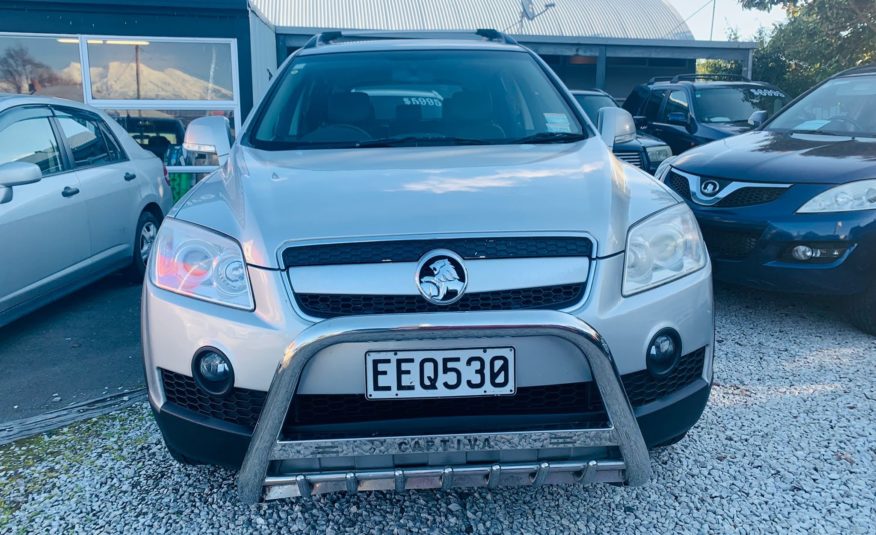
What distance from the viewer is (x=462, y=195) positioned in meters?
2.20

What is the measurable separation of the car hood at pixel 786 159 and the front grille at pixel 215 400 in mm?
3400

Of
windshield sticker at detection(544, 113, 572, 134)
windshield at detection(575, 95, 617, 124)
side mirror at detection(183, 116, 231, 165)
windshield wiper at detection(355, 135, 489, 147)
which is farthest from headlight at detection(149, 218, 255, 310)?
windshield at detection(575, 95, 617, 124)

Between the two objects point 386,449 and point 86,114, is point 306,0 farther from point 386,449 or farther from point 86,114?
point 386,449

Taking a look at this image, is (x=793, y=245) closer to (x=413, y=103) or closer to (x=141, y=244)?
(x=413, y=103)

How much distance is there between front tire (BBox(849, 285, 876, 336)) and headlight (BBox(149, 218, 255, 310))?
3.56 meters

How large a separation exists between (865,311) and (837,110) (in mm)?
1980

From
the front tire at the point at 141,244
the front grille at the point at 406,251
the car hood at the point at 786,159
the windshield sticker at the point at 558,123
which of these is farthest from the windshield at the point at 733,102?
the front grille at the point at 406,251

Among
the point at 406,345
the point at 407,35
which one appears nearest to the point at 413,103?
the point at 407,35

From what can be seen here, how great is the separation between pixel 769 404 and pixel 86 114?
15.8 feet

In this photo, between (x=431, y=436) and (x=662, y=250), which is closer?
(x=431, y=436)

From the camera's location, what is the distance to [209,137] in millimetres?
3244

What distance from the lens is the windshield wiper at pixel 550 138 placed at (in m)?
2.98

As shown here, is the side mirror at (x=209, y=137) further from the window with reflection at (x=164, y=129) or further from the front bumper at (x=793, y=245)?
the window with reflection at (x=164, y=129)

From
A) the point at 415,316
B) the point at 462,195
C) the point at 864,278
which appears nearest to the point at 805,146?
the point at 864,278
